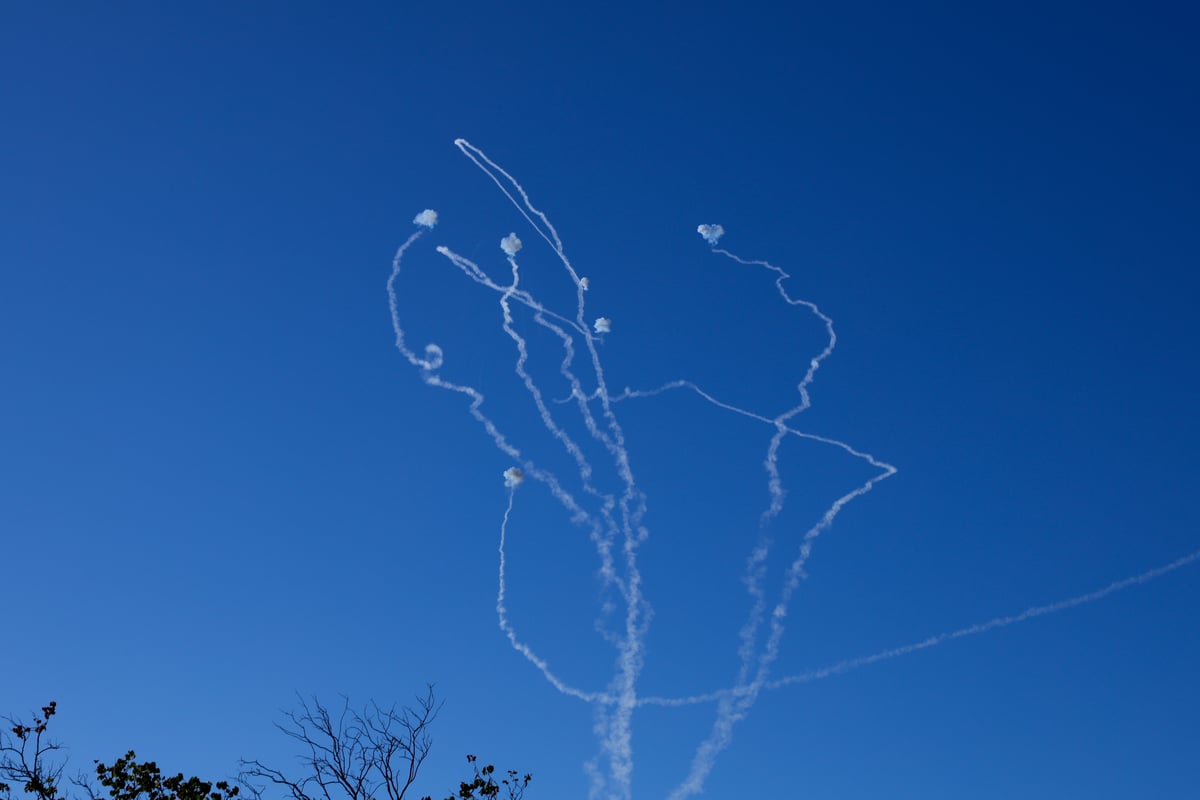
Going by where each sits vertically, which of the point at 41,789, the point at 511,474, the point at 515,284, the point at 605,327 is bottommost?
the point at 41,789

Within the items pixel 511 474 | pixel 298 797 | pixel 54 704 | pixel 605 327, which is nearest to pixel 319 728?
pixel 298 797

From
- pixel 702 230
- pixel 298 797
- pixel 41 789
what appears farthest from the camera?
pixel 702 230

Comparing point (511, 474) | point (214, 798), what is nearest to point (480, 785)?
point (214, 798)

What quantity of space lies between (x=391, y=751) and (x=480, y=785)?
301 cm

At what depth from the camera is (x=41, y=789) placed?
24781 mm

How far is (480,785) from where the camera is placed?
2778cm

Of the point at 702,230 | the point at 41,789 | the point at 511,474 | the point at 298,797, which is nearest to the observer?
the point at 41,789

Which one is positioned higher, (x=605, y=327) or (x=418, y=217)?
(x=418, y=217)

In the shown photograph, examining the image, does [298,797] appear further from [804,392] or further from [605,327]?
[804,392]

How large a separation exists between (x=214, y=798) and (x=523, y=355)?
27.1 metres

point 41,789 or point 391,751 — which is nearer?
point 41,789

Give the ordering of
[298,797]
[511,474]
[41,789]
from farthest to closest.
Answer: [511,474] → [298,797] → [41,789]

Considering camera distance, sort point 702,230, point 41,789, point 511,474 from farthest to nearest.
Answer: point 702,230 < point 511,474 < point 41,789

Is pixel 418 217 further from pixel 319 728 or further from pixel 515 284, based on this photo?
pixel 319 728
